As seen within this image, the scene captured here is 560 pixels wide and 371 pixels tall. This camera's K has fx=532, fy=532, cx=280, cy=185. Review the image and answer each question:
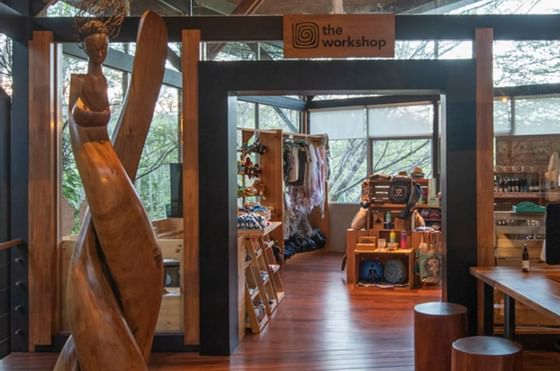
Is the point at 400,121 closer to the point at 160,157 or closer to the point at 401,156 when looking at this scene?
the point at 401,156

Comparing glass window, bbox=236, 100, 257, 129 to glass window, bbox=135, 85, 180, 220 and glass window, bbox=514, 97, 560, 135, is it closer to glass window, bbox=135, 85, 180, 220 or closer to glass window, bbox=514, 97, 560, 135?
glass window, bbox=135, 85, 180, 220

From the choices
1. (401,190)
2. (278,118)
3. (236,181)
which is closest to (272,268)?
(236,181)

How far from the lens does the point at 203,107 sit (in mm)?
4211

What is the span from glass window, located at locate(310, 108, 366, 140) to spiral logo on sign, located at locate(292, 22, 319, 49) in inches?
224

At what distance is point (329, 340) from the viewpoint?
4.60m

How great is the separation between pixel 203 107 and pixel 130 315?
7.67ft

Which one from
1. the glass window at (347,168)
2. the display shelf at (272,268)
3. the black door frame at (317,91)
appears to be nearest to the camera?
the black door frame at (317,91)

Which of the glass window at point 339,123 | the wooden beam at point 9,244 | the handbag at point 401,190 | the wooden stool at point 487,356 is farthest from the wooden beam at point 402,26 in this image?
the glass window at point 339,123

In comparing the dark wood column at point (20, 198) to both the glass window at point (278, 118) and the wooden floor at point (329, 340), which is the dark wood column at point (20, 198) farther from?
the glass window at point (278, 118)

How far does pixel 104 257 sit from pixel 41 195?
8.40 feet

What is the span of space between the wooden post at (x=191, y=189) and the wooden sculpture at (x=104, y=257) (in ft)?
6.41

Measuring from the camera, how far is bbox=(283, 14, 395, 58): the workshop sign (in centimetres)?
417

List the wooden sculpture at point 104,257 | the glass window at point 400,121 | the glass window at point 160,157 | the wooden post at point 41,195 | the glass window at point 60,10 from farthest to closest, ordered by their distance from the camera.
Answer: the glass window at point 400,121 < the glass window at point 160,157 < the glass window at point 60,10 < the wooden post at point 41,195 < the wooden sculpture at point 104,257

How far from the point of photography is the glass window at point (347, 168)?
32.0ft
